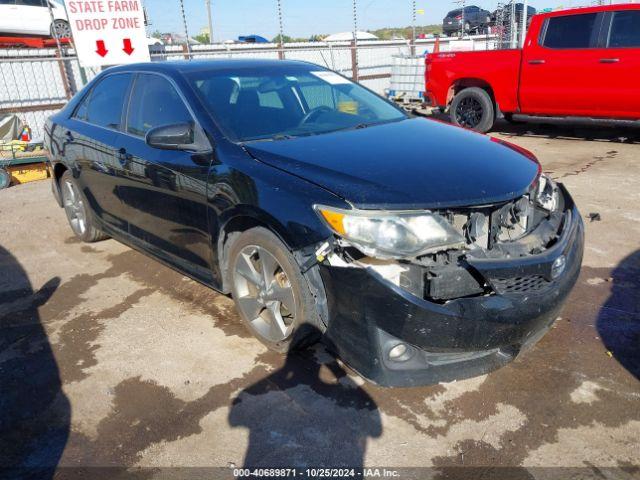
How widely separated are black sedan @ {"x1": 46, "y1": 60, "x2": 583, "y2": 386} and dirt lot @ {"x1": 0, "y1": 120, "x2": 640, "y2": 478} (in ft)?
0.88

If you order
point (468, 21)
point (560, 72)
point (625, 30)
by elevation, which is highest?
point (468, 21)

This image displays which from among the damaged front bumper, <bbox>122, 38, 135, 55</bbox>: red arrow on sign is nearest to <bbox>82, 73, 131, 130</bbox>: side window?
the damaged front bumper

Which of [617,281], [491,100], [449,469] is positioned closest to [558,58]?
[491,100]

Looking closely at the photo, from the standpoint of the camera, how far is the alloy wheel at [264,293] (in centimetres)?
289

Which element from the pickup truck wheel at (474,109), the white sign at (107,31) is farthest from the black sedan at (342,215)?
the pickup truck wheel at (474,109)

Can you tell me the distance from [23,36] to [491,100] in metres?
15.1

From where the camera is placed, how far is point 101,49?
8.63 m

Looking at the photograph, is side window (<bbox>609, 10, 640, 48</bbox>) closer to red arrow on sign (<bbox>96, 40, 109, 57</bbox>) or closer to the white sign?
the white sign

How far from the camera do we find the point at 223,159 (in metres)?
3.03

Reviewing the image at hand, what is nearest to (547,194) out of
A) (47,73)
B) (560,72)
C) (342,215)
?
(342,215)

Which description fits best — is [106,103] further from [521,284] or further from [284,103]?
[521,284]

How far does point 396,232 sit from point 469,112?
27.3ft

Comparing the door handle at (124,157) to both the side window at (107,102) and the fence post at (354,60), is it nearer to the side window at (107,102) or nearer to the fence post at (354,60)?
the side window at (107,102)

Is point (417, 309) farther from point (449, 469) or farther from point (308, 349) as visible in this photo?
point (308, 349)
